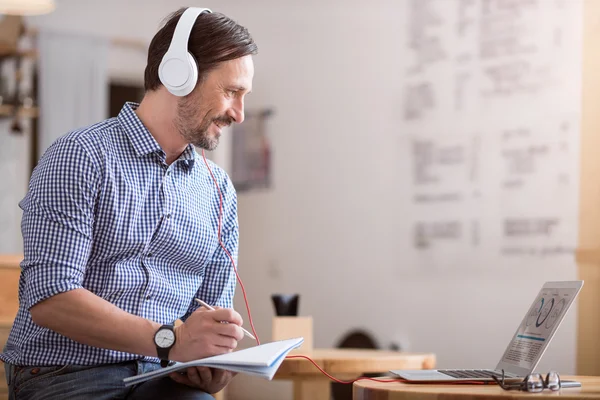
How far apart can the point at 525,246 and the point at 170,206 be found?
7.82 feet

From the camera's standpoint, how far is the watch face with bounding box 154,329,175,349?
1.34m

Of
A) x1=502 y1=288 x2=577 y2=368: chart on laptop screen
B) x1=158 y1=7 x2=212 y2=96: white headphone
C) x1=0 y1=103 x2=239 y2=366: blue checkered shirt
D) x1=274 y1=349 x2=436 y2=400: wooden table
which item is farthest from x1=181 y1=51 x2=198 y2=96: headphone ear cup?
x1=274 y1=349 x2=436 y2=400: wooden table

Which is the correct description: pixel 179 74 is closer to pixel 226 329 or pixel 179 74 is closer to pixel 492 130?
pixel 226 329

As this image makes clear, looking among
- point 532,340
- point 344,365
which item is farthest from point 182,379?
point 344,365

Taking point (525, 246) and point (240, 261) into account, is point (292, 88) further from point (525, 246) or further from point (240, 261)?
point (525, 246)

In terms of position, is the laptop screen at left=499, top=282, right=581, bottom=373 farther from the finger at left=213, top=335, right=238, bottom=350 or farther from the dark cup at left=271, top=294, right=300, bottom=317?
the dark cup at left=271, top=294, right=300, bottom=317

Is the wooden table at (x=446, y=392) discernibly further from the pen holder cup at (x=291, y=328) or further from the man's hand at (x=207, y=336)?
the pen holder cup at (x=291, y=328)

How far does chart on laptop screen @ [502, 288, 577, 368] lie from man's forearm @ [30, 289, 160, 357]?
0.62 metres

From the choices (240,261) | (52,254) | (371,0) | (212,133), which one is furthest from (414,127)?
(52,254)

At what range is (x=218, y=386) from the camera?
4.88 ft

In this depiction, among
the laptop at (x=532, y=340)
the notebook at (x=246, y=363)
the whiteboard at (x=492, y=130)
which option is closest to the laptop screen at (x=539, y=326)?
the laptop at (x=532, y=340)

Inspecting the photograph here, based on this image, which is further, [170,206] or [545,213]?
[545,213]

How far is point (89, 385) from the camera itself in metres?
1.39

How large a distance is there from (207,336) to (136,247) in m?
0.25
